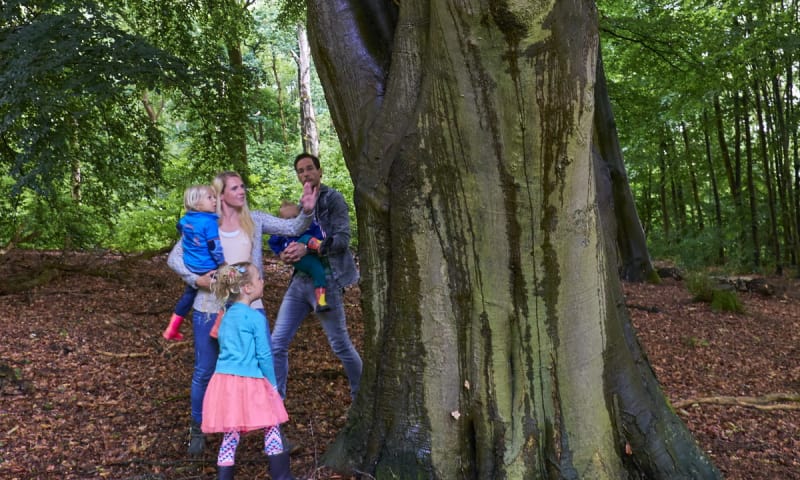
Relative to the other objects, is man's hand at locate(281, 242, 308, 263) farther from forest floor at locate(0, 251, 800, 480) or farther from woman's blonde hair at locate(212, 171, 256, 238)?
forest floor at locate(0, 251, 800, 480)

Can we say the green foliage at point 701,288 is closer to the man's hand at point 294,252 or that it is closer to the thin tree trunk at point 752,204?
the thin tree trunk at point 752,204

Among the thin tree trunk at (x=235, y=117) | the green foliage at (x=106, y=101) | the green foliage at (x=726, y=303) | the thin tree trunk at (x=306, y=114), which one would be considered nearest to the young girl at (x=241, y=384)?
the green foliage at (x=106, y=101)

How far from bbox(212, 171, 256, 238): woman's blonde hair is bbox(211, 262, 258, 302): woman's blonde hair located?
618 millimetres

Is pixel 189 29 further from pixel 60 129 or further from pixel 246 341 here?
pixel 246 341

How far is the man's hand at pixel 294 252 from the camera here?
399cm

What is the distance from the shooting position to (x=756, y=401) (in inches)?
194

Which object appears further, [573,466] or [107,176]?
[107,176]

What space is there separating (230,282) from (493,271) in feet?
4.35

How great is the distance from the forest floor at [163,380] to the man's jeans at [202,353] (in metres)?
0.36

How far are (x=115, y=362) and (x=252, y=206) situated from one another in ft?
29.5

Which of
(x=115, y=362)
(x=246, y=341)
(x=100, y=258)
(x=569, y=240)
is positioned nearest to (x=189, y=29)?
(x=100, y=258)

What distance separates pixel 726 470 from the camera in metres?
3.65

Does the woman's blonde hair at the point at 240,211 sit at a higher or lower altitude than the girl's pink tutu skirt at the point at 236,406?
higher

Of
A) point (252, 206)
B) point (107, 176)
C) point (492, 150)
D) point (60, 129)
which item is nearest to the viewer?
point (492, 150)
